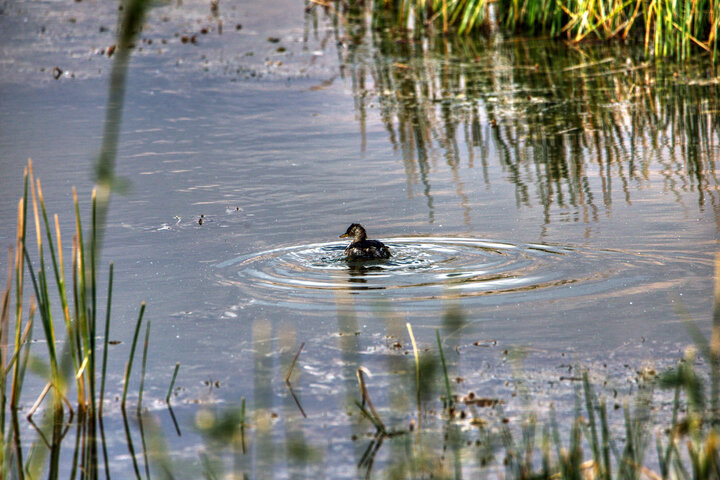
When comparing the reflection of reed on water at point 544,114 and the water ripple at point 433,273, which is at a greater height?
the reflection of reed on water at point 544,114

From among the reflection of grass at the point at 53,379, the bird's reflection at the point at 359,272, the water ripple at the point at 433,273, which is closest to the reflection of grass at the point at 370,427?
the reflection of grass at the point at 53,379

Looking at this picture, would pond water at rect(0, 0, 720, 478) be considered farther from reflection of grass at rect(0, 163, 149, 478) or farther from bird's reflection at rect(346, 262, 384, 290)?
reflection of grass at rect(0, 163, 149, 478)

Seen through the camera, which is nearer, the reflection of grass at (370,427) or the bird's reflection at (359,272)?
the reflection of grass at (370,427)

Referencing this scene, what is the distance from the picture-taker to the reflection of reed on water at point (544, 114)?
9383mm

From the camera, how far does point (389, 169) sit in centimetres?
998

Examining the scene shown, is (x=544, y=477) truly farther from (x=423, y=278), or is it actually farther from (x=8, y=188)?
(x=8, y=188)

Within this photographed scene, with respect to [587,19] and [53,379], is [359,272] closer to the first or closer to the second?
[53,379]

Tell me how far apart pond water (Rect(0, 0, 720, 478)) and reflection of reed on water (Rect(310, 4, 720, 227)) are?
0.16ft

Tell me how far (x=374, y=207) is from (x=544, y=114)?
4031 millimetres

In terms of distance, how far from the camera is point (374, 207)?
29.0ft

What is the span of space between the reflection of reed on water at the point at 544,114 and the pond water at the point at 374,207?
0.16 ft

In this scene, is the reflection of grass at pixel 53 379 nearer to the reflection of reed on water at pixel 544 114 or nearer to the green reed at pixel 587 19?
the reflection of reed on water at pixel 544 114

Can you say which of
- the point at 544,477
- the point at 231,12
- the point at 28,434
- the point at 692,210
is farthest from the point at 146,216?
the point at 231,12

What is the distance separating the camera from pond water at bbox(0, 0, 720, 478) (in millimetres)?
5414
